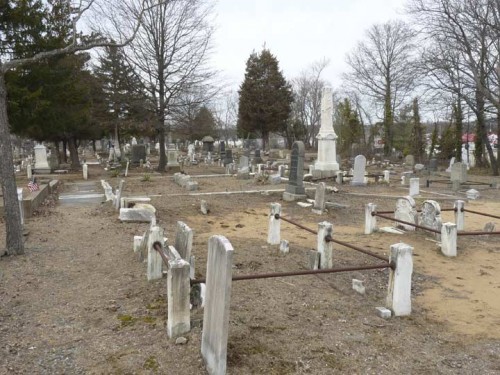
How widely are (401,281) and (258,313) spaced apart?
5.50ft

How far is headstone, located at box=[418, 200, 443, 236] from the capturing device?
Result: 31.1 ft

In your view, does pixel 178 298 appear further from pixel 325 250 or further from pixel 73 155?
pixel 73 155

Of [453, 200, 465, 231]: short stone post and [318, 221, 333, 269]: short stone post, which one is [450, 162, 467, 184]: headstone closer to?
[453, 200, 465, 231]: short stone post

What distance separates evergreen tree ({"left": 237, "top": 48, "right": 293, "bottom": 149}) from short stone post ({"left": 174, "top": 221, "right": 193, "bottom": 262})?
1760 inches

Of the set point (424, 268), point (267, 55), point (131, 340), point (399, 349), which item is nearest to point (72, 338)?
point (131, 340)

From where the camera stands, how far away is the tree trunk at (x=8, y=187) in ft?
22.6

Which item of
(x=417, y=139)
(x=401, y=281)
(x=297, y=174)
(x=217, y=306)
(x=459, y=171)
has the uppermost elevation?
(x=417, y=139)

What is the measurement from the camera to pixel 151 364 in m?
3.63

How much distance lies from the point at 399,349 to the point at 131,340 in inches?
99.2

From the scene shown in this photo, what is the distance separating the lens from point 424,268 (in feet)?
23.4

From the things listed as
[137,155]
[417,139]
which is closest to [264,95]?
[417,139]

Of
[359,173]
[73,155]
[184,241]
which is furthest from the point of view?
[73,155]

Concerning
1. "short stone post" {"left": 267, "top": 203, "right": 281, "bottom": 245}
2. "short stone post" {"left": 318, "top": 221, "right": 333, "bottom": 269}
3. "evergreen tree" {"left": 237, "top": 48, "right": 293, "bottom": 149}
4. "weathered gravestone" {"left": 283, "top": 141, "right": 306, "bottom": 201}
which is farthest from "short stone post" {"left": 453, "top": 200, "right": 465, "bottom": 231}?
"evergreen tree" {"left": 237, "top": 48, "right": 293, "bottom": 149}

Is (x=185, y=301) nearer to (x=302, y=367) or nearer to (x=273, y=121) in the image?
(x=302, y=367)
